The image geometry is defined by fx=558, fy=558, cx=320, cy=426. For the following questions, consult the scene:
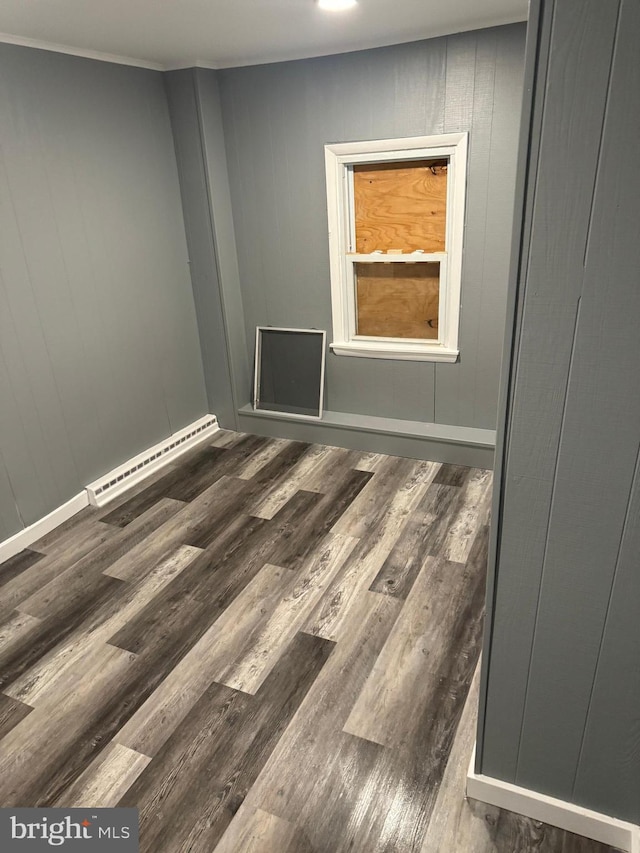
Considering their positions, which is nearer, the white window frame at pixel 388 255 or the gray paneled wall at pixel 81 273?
the gray paneled wall at pixel 81 273

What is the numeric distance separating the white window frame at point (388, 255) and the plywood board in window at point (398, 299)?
0.05 meters

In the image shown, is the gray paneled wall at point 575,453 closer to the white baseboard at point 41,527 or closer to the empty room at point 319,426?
the empty room at point 319,426

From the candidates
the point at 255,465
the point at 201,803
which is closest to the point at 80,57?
the point at 255,465

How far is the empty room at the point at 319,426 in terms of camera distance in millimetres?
1153

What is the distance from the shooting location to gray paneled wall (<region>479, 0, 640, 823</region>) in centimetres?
93

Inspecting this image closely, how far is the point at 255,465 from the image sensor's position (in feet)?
12.1

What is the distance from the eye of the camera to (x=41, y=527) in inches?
118

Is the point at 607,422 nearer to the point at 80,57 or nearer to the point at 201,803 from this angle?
the point at 201,803

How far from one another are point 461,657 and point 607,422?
1.37m

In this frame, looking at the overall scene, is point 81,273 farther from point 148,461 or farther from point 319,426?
point 319,426

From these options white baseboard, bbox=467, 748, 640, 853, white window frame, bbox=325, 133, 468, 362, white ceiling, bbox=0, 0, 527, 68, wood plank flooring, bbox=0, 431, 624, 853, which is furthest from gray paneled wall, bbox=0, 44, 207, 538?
white baseboard, bbox=467, 748, 640, 853

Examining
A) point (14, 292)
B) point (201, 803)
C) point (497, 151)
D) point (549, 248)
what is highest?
point (497, 151)

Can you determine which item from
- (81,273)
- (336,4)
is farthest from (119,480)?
(336,4)

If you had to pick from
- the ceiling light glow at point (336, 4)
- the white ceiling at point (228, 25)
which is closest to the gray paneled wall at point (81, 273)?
the white ceiling at point (228, 25)
